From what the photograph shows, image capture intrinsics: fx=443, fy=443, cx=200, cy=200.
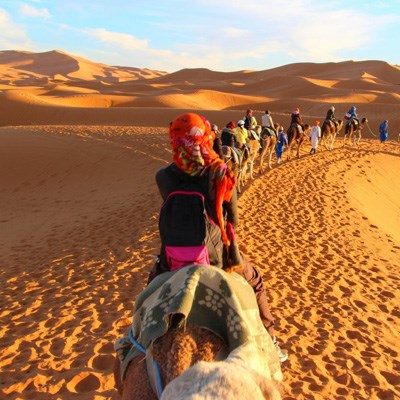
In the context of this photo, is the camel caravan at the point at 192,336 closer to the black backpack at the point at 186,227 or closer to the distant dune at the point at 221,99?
the black backpack at the point at 186,227

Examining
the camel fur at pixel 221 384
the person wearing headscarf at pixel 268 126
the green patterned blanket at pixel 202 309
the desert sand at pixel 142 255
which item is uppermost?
the camel fur at pixel 221 384

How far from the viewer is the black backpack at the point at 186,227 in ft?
8.80

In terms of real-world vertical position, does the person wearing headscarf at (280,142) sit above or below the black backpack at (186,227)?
below

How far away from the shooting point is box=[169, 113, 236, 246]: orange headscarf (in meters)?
2.76

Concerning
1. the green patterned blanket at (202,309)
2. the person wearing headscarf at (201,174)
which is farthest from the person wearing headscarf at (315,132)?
the green patterned blanket at (202,309)

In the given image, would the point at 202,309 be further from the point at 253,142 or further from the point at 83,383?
the point at 253,142

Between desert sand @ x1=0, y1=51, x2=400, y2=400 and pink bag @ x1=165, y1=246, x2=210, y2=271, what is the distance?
2.31 metres

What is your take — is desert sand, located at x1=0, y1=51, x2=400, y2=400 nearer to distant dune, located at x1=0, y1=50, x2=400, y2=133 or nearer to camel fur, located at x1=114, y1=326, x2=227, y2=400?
camel fur, located at x1=114, y1=326, x2=227, y2=400

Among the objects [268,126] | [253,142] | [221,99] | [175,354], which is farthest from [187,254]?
[221,99]

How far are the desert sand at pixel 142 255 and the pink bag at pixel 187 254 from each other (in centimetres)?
231

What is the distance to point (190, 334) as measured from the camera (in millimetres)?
1991

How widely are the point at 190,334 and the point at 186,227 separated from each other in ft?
2.69

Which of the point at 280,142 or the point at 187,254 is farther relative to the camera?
the point at 280,142

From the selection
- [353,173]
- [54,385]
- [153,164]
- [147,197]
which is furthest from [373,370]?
[153,164]
